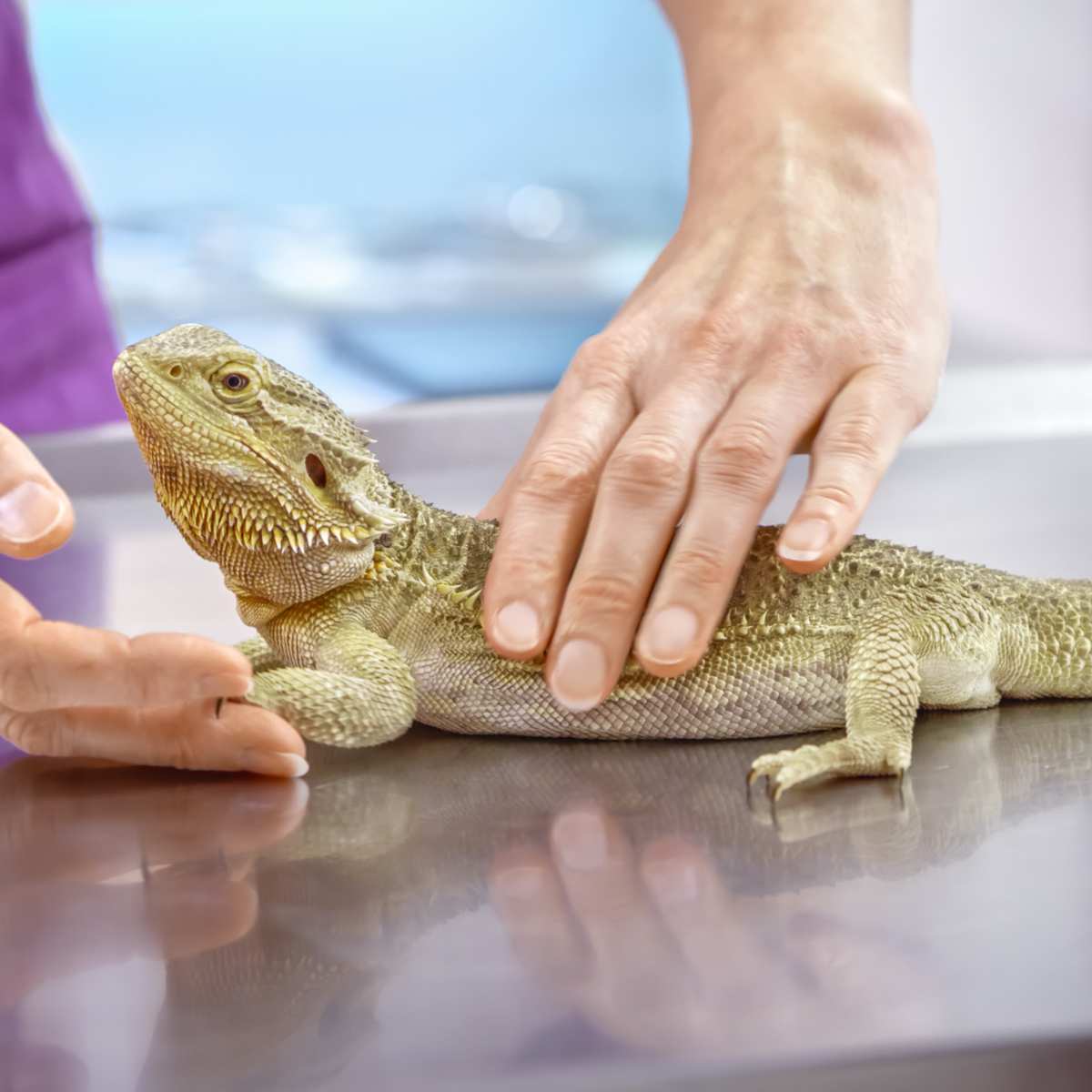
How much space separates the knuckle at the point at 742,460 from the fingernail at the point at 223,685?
24.3 inches

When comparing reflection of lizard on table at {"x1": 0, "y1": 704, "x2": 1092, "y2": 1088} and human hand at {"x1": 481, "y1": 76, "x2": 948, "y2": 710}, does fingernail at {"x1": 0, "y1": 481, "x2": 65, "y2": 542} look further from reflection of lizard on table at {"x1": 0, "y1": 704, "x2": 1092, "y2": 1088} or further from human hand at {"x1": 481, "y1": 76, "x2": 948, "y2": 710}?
human hand at {"x1": 481, "y1": 76, "x2": 948, "y2": 710}

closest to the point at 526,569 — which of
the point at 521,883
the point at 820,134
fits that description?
the point at 521,883

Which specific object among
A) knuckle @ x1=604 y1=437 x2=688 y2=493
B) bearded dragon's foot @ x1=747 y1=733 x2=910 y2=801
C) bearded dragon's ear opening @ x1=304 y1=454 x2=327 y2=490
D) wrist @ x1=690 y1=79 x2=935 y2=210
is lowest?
bearded dragon's foot @ x1=747 y1=733 x2=910 y2=801

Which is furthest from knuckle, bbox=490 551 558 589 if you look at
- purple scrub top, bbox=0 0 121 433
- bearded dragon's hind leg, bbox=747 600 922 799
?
purple scrub top, bbox=0 0 121 433

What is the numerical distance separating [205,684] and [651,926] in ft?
1.84

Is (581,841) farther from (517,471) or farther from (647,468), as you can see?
(517,471)

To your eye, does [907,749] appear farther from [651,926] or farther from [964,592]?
[651,926]

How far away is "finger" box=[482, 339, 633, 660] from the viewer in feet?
5.33

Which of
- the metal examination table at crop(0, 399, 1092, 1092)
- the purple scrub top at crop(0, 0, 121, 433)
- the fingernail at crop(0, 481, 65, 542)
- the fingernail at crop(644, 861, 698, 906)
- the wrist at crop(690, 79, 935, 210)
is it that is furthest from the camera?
the purple scrub top at crop(0, 0, 121, 433)

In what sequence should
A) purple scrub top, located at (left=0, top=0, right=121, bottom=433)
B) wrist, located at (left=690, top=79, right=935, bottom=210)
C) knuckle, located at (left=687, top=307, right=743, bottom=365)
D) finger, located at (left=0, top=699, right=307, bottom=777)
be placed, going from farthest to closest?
purple scrub top, located at (left=0, top=0, right=121, bottom=433) < wrist, located at (left=690, top=79, right=935, bottom=210) < knuckle, located at (left=687, top=307, right=743, bottom=365) < finger, located at (left=0, top=699, right=307, bottom=777)

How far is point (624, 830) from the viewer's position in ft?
4.21

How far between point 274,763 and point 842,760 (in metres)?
0.59

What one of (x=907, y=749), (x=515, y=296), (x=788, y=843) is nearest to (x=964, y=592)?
(x=907, y=749)

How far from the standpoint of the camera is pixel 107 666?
54.7 inches
